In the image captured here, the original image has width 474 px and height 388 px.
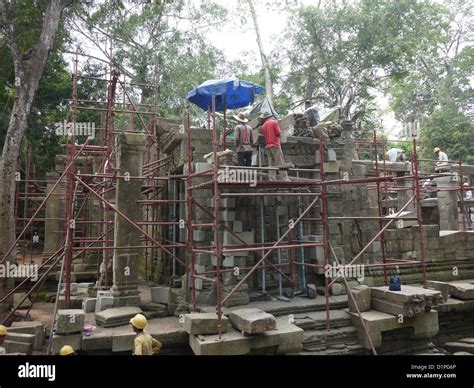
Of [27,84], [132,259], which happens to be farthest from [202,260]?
[27,84]

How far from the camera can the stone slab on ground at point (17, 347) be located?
5918mm

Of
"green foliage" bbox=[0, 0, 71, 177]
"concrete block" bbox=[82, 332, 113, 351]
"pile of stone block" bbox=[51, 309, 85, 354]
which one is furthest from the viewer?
"green foliage" bbox=[0, 0, 71, 177]

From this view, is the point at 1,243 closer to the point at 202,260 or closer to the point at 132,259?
the point at 132,259

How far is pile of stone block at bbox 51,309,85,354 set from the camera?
5.90 meters

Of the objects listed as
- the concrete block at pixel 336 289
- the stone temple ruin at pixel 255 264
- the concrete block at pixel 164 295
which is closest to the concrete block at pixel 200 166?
the stone temple ruin at pixel 255 264

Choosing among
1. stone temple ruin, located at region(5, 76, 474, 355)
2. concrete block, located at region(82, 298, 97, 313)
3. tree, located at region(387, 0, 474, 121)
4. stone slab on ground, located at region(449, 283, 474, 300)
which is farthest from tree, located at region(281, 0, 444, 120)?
concrete block, located at region(82, 298, 97, 313)

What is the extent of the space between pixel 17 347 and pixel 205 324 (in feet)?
10.4

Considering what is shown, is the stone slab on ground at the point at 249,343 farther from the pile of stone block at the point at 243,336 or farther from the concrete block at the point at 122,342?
the concrete block at the point at 122,342

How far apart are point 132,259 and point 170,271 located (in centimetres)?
285

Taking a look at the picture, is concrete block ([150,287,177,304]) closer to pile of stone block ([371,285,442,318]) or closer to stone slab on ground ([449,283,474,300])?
pile of stone block ([371,285,442,318])

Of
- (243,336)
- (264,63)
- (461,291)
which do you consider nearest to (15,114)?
(243,336)

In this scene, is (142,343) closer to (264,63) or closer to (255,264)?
(255,264)

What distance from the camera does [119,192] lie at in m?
8.05

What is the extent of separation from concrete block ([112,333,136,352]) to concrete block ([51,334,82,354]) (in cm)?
57
